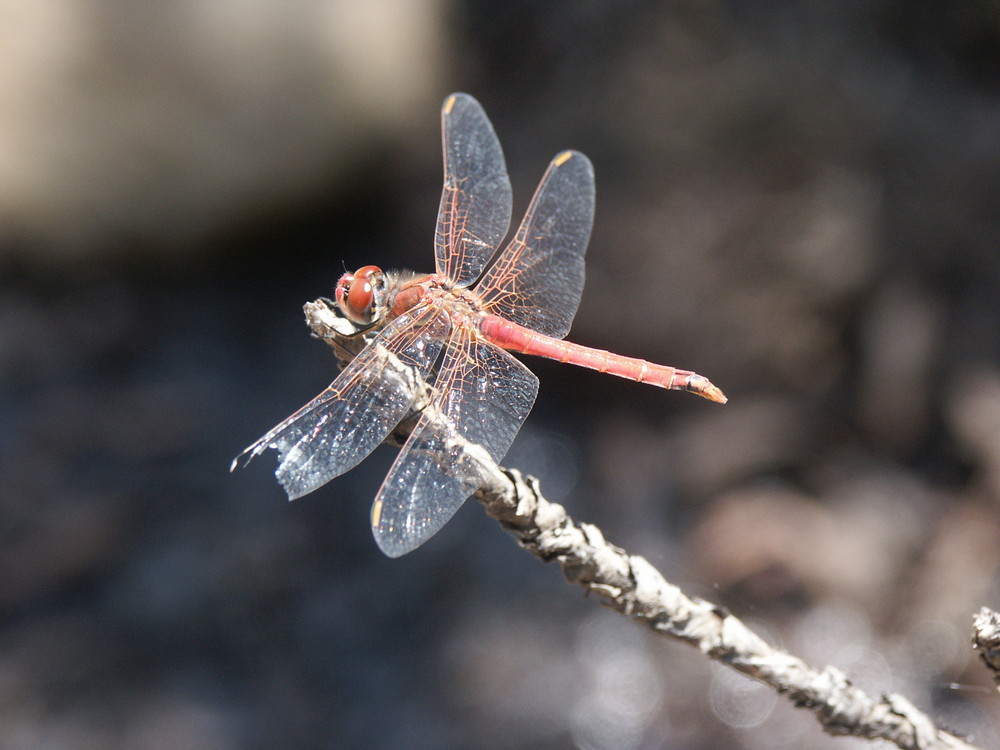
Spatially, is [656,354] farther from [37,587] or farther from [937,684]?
[37,587]

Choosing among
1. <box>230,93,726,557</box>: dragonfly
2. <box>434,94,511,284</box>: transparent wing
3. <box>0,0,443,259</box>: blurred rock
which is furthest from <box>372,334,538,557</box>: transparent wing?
<box>0,0,443,259</box>: blurred rock

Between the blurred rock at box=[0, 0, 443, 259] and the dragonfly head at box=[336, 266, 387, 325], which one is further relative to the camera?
the blurred rock at box=[0, 0, 443, 259]

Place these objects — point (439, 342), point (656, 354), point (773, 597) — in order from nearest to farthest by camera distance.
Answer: point (439, 342) → point (773, 597) → point (656, 354)

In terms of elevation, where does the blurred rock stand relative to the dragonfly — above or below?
above

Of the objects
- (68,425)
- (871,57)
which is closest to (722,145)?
(871,57)

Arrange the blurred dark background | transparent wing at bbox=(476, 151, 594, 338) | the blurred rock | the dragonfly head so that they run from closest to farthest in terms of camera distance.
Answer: the dragonfly head < transparent wing at bbox=(476, 151, 594, 338) < the blurred dark background < the blurred rock

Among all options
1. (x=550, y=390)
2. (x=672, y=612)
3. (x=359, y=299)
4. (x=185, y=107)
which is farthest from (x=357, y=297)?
(x=185, y=107)

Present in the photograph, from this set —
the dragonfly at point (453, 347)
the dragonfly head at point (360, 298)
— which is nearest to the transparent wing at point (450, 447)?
the dragonfly at point (453, 347)

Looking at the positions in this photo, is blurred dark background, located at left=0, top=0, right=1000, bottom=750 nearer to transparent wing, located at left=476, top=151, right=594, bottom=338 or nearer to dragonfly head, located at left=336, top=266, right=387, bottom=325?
transparent wing, located at left=476, top=151, right=594, bottom=338

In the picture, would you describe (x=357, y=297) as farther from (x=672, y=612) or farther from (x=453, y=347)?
(x=672, y=612)
